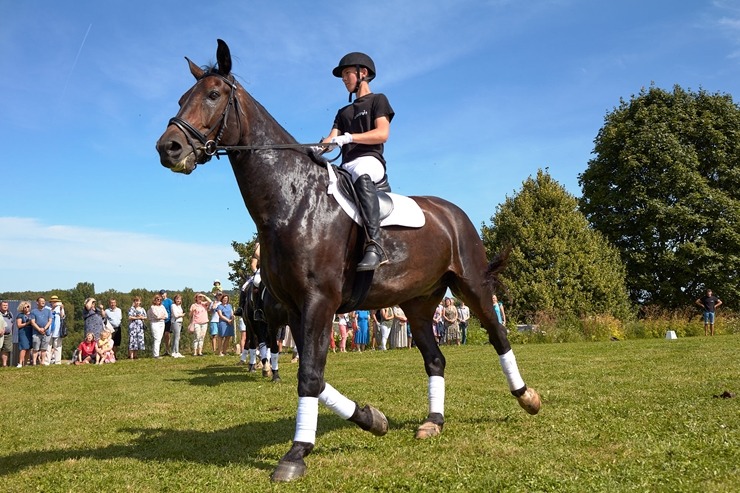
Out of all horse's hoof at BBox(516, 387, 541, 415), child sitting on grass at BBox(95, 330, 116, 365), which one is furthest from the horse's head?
child sitting on grass at BBox(95, 330, 116, 365)

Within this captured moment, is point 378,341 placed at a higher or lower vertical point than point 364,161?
lower

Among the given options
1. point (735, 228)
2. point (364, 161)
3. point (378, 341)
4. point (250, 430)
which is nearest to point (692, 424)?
point (364, 161)

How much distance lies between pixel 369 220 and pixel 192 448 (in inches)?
115

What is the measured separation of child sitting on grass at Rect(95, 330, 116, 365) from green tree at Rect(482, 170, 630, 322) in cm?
2237

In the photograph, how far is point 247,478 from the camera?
15.8ft

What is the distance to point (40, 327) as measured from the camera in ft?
64.3

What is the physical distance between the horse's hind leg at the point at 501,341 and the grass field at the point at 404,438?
250 millimetres

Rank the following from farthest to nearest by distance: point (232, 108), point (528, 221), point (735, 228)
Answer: point (528, 221), point (735, 228), point (232, 108)

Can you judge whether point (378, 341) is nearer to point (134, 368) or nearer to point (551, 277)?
point (134, 368)

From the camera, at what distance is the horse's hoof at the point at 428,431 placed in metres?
6.16

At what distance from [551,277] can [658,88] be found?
16113 millimetres

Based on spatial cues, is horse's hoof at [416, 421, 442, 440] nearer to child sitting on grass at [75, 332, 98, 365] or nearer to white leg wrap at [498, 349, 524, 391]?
white leg wrap at [498, 349, 524, 391]

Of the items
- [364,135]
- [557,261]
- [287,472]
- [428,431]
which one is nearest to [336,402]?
[287,472]

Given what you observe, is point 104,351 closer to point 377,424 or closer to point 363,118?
point 377,424
